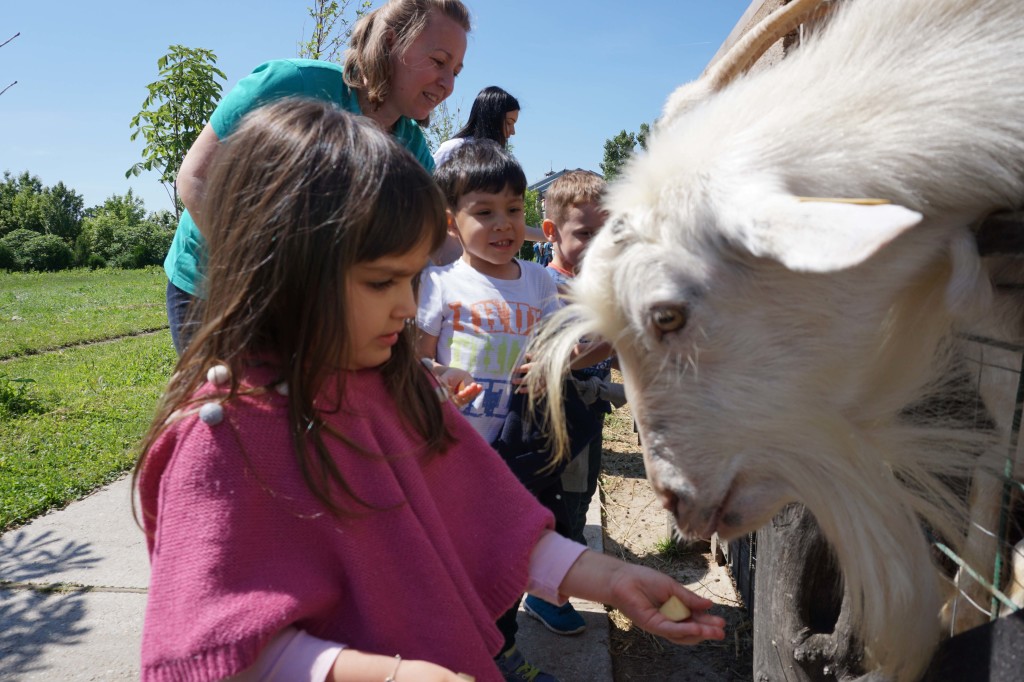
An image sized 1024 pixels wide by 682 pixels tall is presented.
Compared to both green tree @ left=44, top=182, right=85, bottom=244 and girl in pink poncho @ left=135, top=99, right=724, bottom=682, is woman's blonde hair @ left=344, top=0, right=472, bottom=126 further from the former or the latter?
green tree @ left=44, top=182, right=85, bottom=244

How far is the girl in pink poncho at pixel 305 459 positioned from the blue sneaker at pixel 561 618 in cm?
176

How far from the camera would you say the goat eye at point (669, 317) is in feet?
5.35

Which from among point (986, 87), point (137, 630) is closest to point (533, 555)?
point (986, 87)

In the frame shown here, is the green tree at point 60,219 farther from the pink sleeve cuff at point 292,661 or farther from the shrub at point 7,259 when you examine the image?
the pink sleeve cuff at point 292,661

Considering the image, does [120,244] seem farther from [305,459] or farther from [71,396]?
[305,459]

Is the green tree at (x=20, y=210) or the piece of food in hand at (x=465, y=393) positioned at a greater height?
the green tree at (x=20, y=210)

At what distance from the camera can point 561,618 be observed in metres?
3.21

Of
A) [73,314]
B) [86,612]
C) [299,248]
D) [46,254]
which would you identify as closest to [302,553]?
[299,248]

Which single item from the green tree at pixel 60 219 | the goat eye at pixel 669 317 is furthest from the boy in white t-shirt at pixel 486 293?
the green tree at pixel 60 219

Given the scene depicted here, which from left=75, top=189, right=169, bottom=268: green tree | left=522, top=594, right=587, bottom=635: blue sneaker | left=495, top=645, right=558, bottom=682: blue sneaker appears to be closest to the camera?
left=495, top=645, right=558, bottom=682: blue sneaker

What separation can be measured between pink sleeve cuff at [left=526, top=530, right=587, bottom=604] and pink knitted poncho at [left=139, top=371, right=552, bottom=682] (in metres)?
0.04

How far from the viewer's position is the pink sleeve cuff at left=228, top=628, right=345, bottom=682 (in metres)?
1.24

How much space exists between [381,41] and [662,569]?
109 inches

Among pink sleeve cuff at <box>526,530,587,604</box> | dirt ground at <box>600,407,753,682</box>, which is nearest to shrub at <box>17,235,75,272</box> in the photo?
dirt ground at <box>600,407,753,682</box>
